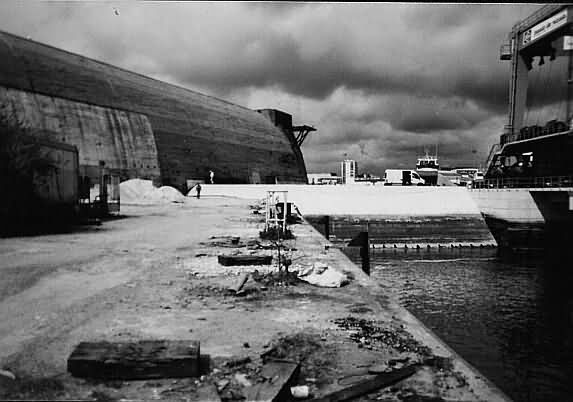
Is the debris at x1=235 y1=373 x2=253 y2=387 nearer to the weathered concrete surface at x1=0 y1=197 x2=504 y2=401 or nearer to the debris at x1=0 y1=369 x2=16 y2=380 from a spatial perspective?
the weathered concrete surface at x1=0 y1=197 x2=504 y2=401

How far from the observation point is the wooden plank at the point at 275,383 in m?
3.61

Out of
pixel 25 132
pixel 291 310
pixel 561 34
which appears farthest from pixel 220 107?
pixel 291 310

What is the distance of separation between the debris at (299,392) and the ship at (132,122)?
18788mm

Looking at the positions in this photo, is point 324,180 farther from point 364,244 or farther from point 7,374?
point 7,374

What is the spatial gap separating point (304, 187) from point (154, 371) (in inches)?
1427

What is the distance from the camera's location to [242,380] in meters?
4.06

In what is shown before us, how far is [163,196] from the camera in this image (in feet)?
117

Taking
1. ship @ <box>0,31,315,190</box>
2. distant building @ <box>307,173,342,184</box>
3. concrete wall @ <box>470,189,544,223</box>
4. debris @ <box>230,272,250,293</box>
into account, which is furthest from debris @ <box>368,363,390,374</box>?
distant building @ <box>307,173,342,184</box>

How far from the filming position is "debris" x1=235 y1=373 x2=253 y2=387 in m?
3.98

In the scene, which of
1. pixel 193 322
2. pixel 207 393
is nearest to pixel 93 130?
pixel 193 322

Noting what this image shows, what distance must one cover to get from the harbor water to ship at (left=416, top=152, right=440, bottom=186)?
2068 inches


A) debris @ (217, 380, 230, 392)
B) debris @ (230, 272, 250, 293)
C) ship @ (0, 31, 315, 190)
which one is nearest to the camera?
debris @ (217, 380, 230, 392)

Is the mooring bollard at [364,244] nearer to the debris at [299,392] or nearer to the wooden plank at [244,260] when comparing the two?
the wooden plank at [244,260]

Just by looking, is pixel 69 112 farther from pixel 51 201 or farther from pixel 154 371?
pixel 154 371
